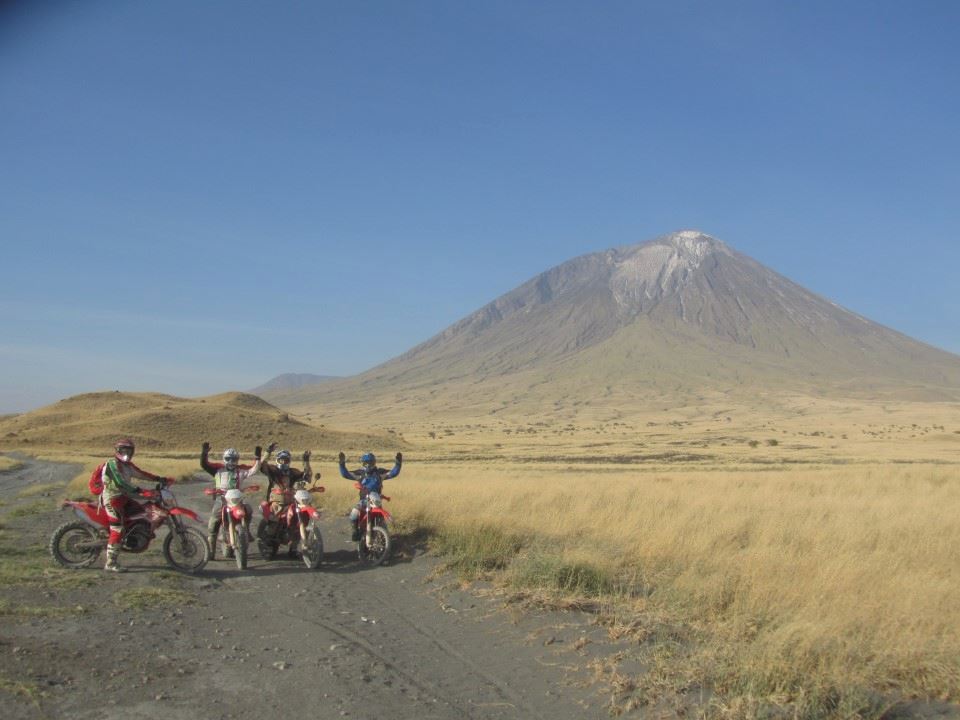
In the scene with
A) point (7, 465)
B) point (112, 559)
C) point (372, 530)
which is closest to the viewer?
point (112, 559)

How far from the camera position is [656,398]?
157 m

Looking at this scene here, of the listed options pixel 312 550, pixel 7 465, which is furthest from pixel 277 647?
pixel 7 465

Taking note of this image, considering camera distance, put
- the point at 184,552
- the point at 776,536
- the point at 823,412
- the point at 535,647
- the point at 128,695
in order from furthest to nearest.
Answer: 1. the point at 823,412
2. the point at 776,536
3. the point at 184,552
4. the point at 535,647
5. the point at 128,695

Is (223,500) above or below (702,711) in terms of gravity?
above

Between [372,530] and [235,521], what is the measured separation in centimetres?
191

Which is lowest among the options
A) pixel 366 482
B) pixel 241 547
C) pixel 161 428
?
pixel 241 547

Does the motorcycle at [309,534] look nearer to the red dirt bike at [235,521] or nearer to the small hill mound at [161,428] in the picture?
the red dirt bike at [235,521]

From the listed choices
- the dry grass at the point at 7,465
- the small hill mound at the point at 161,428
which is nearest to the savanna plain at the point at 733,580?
the dry grass at the point at 7,465

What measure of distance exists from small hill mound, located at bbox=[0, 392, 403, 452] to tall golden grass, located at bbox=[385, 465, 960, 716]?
174 ft

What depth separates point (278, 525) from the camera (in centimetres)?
1117

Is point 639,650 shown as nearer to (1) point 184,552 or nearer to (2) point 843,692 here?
(2) point 843,692

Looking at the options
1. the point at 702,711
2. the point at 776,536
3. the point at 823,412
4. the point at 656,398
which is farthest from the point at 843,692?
the point at 656,398

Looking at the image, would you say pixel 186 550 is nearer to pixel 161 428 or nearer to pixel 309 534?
pixel 309 534

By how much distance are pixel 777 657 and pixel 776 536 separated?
6.57 metres
